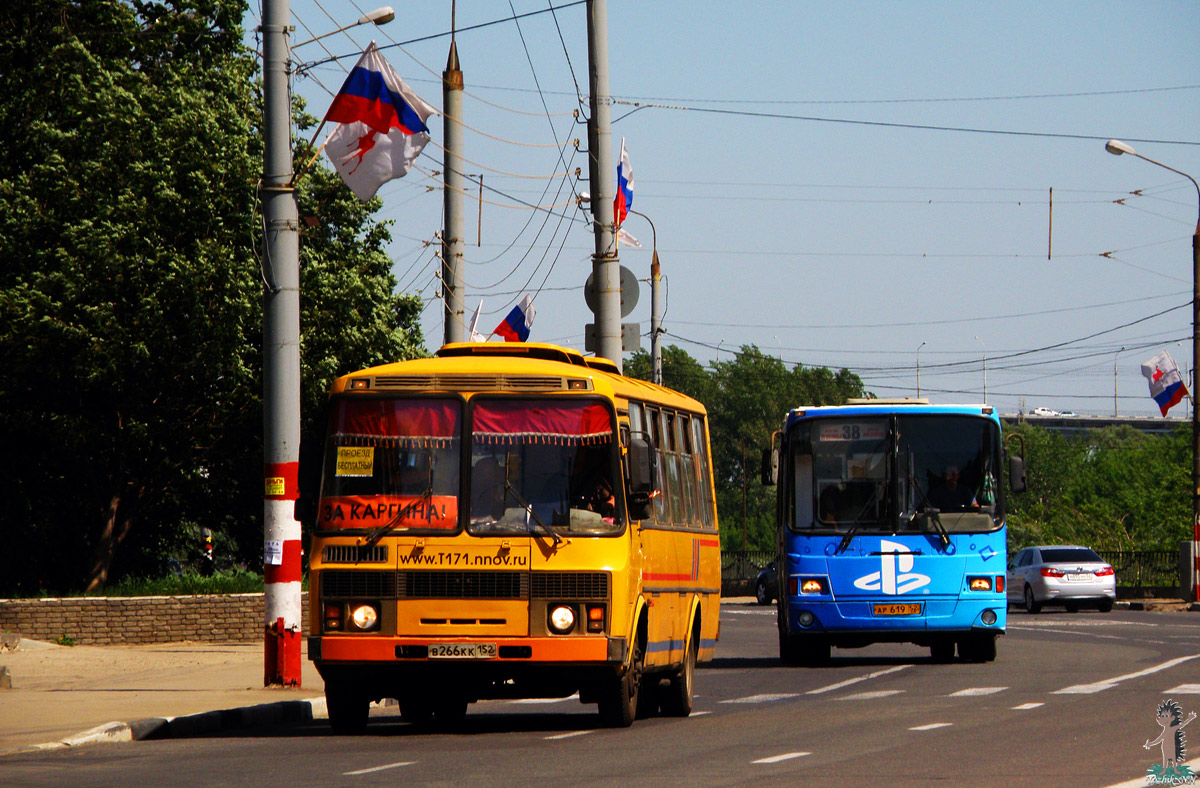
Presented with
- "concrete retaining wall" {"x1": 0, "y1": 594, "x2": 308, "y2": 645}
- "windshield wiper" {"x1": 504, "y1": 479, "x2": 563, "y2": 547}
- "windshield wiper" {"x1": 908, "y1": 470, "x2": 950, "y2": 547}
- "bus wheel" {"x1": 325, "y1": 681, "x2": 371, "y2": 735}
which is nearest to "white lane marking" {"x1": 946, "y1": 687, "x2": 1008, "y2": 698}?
"windshield wiper" {"x1": 908, "y1": 470, "x2": 950, "y2": 547}

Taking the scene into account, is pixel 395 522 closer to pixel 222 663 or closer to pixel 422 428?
pixel 422 428

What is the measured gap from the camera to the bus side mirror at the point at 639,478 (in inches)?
530

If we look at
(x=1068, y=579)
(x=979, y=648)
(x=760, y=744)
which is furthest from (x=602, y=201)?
(x=1068, y=579)

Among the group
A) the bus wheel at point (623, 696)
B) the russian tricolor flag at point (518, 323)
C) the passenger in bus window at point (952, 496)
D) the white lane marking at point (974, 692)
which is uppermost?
the russian tricolor flag at point (518, 323)

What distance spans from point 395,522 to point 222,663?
9.75m

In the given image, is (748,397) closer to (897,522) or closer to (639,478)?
(897,522)

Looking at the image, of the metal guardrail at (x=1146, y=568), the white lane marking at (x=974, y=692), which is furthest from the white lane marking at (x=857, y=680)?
the metal guardrail at (x=1146, y=568)

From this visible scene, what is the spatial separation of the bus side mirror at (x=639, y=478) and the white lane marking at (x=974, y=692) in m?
4.76

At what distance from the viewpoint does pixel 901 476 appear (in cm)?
2138

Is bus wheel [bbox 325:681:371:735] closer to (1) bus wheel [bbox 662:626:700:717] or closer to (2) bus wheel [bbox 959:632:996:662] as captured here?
(1) bus wheel [bbox 662:626:700:717]

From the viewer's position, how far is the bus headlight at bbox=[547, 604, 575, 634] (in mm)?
13359

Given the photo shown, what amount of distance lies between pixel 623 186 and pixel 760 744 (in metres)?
15.8

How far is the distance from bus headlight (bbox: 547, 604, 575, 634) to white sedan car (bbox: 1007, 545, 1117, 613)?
95.8 ft
